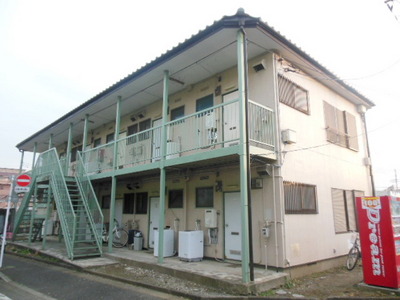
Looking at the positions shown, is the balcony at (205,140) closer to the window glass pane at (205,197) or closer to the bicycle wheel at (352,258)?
the window glass pane at (205,197)

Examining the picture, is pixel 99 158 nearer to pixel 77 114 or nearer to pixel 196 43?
pixel 77 114

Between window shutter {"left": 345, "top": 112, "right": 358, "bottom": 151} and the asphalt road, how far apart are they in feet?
29.3

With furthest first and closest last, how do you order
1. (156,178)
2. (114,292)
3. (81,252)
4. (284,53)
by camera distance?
(156,178)
(81,252)
(284,53)
(114,292)

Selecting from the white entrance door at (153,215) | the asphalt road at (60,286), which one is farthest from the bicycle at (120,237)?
the asphalt road at (60,286)

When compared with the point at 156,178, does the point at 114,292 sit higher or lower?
lower

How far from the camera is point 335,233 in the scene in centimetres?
939

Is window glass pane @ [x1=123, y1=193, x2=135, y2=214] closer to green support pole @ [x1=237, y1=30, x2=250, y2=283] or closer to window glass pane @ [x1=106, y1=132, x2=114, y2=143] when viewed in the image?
window glass pane @ [x1=106, y1=132, x2=114, y2=143]

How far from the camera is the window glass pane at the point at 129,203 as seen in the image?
42.8ft

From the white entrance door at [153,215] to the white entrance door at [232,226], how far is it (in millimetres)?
3555

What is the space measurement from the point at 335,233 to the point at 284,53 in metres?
5.83

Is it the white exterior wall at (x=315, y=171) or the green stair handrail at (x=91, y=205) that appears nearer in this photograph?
the white exterior wall at (x=315, y=171)

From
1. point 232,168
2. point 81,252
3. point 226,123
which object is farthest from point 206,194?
point 81,252

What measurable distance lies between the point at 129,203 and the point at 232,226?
617 cm

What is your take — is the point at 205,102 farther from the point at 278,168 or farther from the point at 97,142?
the point at 97,142
